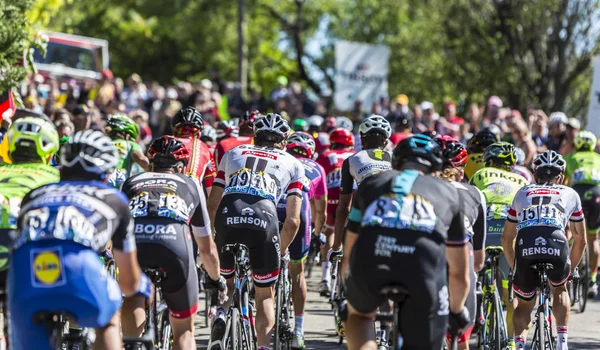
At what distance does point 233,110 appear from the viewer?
25250mm

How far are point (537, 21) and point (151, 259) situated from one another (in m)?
22.8

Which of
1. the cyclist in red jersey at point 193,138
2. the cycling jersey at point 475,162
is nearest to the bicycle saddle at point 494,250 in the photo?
the cycling jersey at point 475,162

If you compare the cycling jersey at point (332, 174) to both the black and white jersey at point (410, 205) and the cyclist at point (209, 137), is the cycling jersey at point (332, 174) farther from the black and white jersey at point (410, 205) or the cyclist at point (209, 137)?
the black and white jersey at point (410, 205)

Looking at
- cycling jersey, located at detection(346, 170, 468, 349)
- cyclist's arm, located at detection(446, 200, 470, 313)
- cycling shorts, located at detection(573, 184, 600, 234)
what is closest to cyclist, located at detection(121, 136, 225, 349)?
cycling jersey, located at detection(346, 170, 468, 349)

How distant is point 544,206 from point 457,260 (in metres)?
2.99

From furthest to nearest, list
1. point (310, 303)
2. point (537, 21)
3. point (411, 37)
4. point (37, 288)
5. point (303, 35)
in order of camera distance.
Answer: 1. point (303, 35)
2. point (411, 37)
3. point (537, 21)
4. point (310, 303)
5. point (37, 288)

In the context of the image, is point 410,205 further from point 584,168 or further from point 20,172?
point 584,168

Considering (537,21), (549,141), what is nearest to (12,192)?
(549,141)

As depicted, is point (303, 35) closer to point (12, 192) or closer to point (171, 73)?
point (171, 73)

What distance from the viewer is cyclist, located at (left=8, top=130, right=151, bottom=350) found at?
5.98 m

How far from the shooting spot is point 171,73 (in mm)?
54156

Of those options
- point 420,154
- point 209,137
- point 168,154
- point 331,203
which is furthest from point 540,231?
point 209,137

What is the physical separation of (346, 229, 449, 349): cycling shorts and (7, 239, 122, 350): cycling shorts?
4.85ft

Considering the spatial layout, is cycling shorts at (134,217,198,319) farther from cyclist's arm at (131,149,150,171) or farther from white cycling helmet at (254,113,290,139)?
cyclist's arm at (131,149,150,171)
